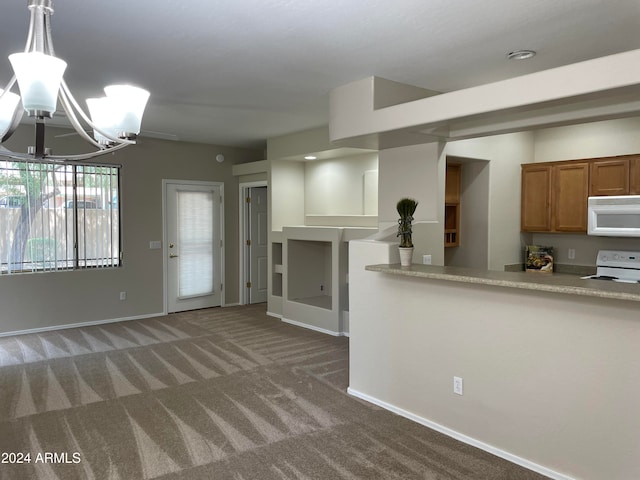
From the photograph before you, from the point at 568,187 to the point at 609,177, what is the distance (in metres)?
0.40

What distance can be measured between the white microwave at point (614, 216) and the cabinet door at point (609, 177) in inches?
11.8

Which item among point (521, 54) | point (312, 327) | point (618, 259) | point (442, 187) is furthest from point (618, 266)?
point (312, 327)

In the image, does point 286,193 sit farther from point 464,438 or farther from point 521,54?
point 464,438

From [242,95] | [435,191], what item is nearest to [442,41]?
[435,191]

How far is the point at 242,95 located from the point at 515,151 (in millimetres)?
3119

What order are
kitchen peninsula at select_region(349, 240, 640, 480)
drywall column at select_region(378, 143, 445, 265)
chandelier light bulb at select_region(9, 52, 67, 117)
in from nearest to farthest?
chandelier light bulb at select_region(9, 52, 67, 117), kitchen peninsula at select_region(349, 240, 640, 480), drywall column at select_region(378, 143, 445, 265)

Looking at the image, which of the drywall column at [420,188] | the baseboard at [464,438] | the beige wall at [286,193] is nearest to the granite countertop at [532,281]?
the drywall column at [420,188]

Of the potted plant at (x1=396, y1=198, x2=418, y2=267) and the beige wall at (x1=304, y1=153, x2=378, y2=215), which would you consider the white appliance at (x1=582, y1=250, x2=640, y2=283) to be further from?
the beige wall at (x1=304, y1=153, x2=378, y2=215)

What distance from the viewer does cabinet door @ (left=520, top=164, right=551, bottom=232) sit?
520 centimetres

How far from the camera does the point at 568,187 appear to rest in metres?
5.05

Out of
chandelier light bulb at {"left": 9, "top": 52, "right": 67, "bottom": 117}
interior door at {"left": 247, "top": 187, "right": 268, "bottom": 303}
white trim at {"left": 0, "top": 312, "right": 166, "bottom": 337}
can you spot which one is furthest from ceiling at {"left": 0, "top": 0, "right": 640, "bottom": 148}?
interior door at {"left": 247, "top": 187, "right": 268, "bottom": 303}

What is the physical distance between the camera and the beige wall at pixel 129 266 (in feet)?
19.2

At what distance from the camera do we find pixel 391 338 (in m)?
3.57

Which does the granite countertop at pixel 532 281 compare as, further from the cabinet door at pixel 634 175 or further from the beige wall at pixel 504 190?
the cabinet door at pixel 634 175
